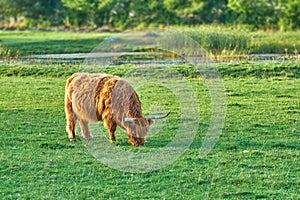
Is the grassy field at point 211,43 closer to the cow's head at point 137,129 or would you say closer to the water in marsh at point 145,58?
the water in marsh at point 145,58

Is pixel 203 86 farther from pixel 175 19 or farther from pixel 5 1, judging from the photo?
pixel 5 1

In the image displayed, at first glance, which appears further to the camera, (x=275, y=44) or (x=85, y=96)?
(x=275, y=44)

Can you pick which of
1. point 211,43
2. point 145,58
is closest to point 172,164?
point 211,43

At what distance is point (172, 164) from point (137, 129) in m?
1.23

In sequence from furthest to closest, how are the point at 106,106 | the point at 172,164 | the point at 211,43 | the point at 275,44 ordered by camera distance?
1. the point at 275,44
2. the point at 211,43
3. the point at 106,106
4. the point at 172,164

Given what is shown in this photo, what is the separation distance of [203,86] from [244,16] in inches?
914

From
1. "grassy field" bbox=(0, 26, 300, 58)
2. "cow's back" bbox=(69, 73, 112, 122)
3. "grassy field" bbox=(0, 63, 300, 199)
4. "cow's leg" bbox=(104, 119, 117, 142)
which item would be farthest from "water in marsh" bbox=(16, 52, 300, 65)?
"cow's leg" bbox=(104, 119, 117, 142)

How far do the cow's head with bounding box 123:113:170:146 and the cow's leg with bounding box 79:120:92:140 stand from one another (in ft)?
3.36

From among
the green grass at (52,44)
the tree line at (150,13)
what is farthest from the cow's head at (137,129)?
the tree line at (150,13)

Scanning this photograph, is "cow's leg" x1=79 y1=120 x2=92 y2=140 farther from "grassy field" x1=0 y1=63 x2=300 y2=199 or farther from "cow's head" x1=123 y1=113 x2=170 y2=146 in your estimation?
"cow's head" x1=123 y1=113 x2=170 y2=146

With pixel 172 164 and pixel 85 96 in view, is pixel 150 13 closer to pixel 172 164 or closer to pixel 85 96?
pixel 85 96

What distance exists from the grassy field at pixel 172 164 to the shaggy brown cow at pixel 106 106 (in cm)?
28

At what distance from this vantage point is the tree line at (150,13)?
131 ft

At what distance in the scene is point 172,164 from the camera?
945 cm
